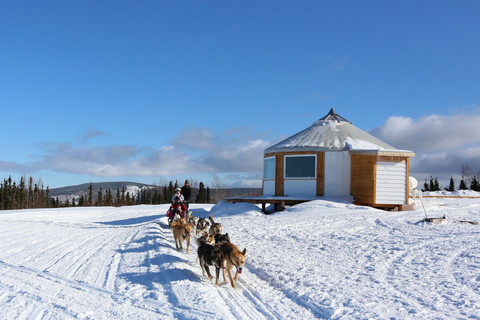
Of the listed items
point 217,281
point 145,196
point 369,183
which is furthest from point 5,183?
point 217,281

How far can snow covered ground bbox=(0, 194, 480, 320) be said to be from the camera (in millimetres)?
4336

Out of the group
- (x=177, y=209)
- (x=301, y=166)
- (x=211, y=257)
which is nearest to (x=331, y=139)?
(x=301, y=166)

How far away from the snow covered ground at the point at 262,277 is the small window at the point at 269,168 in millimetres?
7391

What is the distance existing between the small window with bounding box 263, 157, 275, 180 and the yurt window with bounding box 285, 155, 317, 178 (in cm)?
79

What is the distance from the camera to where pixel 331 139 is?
56.9 feet

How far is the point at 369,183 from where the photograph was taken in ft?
51.5

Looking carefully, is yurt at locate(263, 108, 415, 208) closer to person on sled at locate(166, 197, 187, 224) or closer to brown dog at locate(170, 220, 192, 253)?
person on sled at locate(166, 197, 187, 224)

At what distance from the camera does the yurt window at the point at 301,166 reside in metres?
16.7

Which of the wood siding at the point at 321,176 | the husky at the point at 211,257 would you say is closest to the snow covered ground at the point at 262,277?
the husky at the point at 211,257

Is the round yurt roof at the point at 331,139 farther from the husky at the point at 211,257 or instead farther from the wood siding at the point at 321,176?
the husky at the point at 211,257

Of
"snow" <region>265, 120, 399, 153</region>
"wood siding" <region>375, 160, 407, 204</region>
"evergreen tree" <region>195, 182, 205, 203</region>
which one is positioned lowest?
"evergreen tree" <region>195, 182, 205, 203</region>

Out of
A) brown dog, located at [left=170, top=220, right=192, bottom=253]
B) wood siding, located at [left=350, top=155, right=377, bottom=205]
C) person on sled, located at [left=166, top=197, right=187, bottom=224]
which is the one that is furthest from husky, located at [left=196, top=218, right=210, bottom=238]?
wood siding, located at [left=350, top=155, right=377, bottom=205]

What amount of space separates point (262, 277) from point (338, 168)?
36.2 feet

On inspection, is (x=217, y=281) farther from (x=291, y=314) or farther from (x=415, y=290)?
(x=415, y=290)
